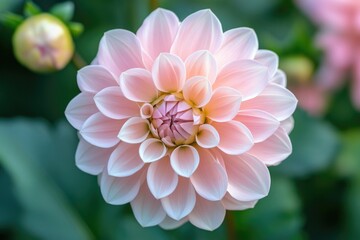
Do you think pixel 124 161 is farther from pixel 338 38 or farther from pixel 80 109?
pixel 338 38

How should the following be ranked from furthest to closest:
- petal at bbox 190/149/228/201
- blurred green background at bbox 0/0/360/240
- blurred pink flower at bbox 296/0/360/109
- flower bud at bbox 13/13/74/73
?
blurred pink flower at bbox 296/0/360/109 < blurred green background at bbox 0/0/360/240 < flower bud at bbox 13/13/74/73 < petal at bbox 190/149/228/201

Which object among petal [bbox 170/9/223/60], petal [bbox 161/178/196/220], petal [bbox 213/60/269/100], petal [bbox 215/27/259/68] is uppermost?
petal [bbox 170/9/223/60]

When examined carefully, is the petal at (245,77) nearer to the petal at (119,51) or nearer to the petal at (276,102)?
the petal at (276,102)

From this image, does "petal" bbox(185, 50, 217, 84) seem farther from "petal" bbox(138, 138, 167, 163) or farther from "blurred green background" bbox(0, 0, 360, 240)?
"blurred green background" bbox(0, 0, 360, 240)

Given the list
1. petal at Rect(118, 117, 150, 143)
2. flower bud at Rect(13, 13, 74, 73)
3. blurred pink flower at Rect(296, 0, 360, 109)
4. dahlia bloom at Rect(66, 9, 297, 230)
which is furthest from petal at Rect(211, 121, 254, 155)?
blurred pink flower at Rect(296, 0, 360, 109)

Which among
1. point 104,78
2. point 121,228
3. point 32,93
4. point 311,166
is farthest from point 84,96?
point 32,93

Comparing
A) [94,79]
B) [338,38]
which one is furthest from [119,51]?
[338,38]

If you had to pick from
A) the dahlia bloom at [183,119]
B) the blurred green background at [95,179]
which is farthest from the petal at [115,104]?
the blurred green background at [95,179]
